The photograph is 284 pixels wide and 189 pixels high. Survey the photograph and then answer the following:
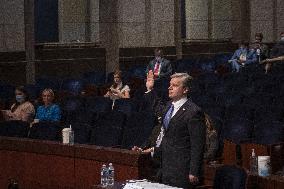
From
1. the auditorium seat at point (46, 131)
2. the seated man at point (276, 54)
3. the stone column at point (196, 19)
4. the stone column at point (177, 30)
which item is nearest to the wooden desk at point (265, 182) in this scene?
the auditorium seat at point (46, 131)

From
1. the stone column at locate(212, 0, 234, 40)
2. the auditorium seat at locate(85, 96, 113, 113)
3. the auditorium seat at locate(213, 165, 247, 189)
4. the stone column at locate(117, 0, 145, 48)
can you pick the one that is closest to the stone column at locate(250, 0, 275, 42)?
the stone column at locate(212, 0, 234, 40)

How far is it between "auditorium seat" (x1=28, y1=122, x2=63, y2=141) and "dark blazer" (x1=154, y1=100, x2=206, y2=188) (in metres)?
2.82

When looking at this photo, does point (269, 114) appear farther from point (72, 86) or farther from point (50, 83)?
point (50, 83)

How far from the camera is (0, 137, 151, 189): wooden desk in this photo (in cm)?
531

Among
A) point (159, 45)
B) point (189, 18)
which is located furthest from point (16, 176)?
point (189, 18)

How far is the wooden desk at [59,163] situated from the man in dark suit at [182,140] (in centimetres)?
74

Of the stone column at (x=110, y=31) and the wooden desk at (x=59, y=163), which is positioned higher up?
the stone column at (x=110, y=31)

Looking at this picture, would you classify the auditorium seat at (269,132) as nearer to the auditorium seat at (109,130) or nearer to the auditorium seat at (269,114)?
the auditorium seat at (269,114)

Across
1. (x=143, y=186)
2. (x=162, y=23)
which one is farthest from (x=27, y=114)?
(x=162, y=23)

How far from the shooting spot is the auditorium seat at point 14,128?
24.0 ft

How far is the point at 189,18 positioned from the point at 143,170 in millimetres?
12696

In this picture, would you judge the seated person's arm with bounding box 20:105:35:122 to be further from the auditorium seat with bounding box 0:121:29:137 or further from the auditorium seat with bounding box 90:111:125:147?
the auditorium seat with bounding box 90:111:125:147

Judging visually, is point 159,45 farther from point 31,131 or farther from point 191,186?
point 191,186

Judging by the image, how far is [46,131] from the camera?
23.6 feet
